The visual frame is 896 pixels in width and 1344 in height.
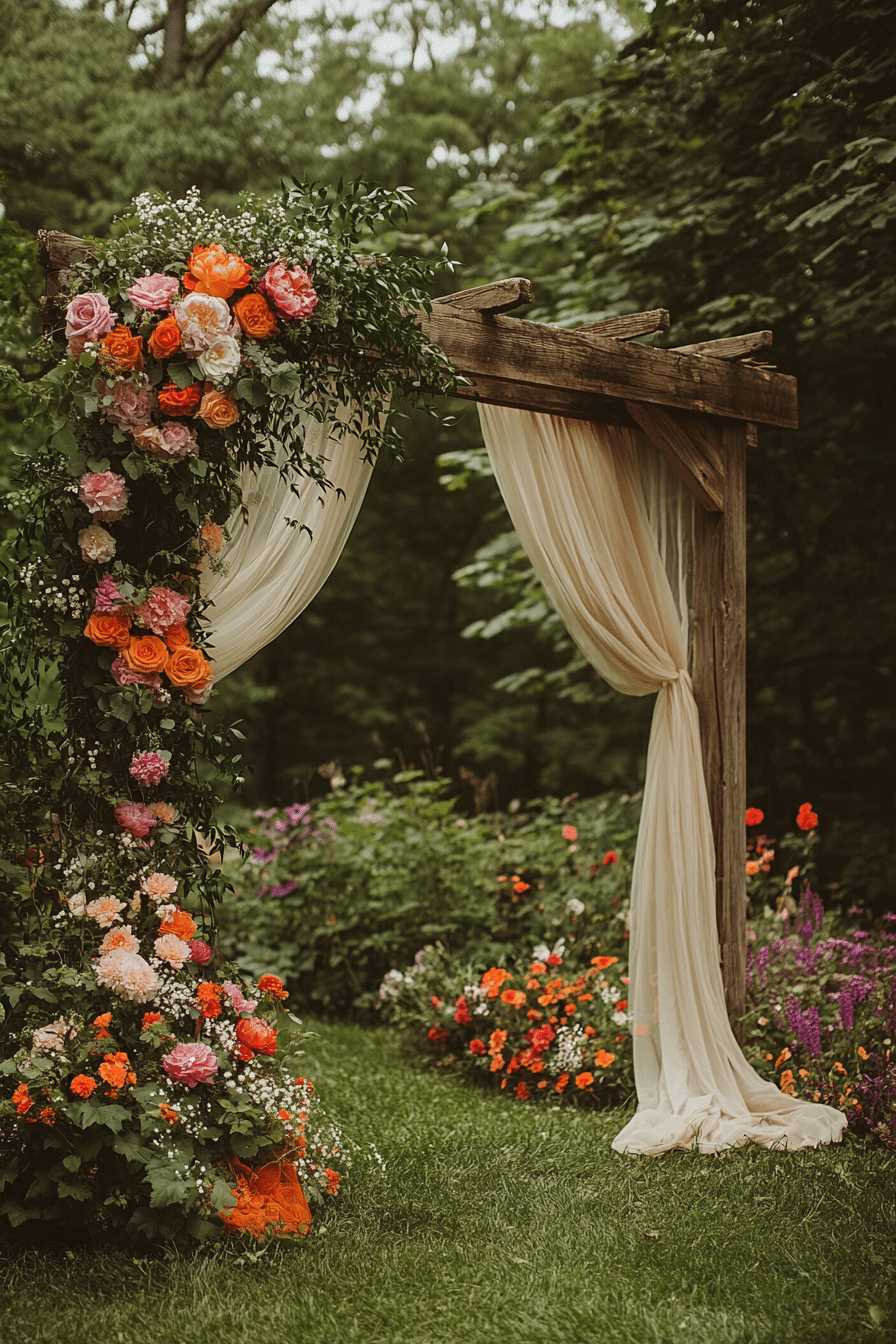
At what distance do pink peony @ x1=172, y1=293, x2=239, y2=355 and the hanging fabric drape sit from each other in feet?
1.88

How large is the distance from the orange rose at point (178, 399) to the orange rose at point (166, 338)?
9 centimetres

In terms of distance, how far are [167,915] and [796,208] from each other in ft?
16.5

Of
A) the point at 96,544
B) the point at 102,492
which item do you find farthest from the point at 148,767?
the point at 102,492

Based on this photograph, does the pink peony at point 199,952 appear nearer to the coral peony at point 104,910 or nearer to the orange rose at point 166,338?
the coral peony at point 104,910

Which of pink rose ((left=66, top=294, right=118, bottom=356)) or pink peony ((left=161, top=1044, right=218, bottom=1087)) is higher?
pink rose ((left=66, top=294, right=118, bottom=356))

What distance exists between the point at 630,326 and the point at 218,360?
1808mm

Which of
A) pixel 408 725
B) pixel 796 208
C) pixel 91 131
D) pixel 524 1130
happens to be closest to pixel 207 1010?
pixel 524 1130

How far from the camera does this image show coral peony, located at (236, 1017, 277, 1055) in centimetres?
325

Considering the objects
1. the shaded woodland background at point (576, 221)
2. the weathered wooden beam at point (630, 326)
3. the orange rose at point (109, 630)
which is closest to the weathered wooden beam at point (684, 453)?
the weathered wooden beam at point (630, 326)

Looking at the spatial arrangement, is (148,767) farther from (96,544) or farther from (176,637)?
(96,544)

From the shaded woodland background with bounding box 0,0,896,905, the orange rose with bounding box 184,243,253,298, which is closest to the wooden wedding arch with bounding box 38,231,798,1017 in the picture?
the shaded woodland background with bounding box 0,0,896,905

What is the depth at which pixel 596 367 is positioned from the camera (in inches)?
169

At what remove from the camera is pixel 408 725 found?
1395 cm

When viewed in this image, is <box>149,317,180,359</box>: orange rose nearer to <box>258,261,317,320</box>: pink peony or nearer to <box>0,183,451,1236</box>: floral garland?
<box>0,183,451,1236</box>: floral garland
